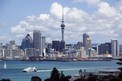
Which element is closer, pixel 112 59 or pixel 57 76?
pixel 57 76

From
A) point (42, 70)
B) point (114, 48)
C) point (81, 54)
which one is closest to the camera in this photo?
point (42, 70)

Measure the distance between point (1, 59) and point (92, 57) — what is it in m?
35.1

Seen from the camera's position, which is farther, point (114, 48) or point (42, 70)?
point (114, 48)

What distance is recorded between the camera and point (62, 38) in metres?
151

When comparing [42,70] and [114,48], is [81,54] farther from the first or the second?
[42,70]

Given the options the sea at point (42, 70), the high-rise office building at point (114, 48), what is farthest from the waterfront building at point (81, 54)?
the sea at point (42, 70)

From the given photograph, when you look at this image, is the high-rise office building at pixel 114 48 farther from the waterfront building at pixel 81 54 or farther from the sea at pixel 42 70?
the sea at pixel 42 70

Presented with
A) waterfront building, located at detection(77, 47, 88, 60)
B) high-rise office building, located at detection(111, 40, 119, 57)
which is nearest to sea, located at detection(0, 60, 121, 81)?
waterfront building, located at detection(77, 47, 88, 60)

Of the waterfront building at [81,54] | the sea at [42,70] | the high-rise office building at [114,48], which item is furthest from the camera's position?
the high-rise office building at [114,48]

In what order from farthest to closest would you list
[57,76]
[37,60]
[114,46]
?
[114,46] → [37,60] → [57,76]

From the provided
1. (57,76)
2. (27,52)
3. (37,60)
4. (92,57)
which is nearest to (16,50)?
(27,52)

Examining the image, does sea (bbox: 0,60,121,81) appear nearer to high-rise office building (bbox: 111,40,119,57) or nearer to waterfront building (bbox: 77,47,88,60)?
waterfront building (bbox: 77,47,88,60)

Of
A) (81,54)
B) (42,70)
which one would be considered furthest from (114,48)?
(42,70)

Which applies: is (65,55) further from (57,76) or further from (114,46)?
(57,76)
